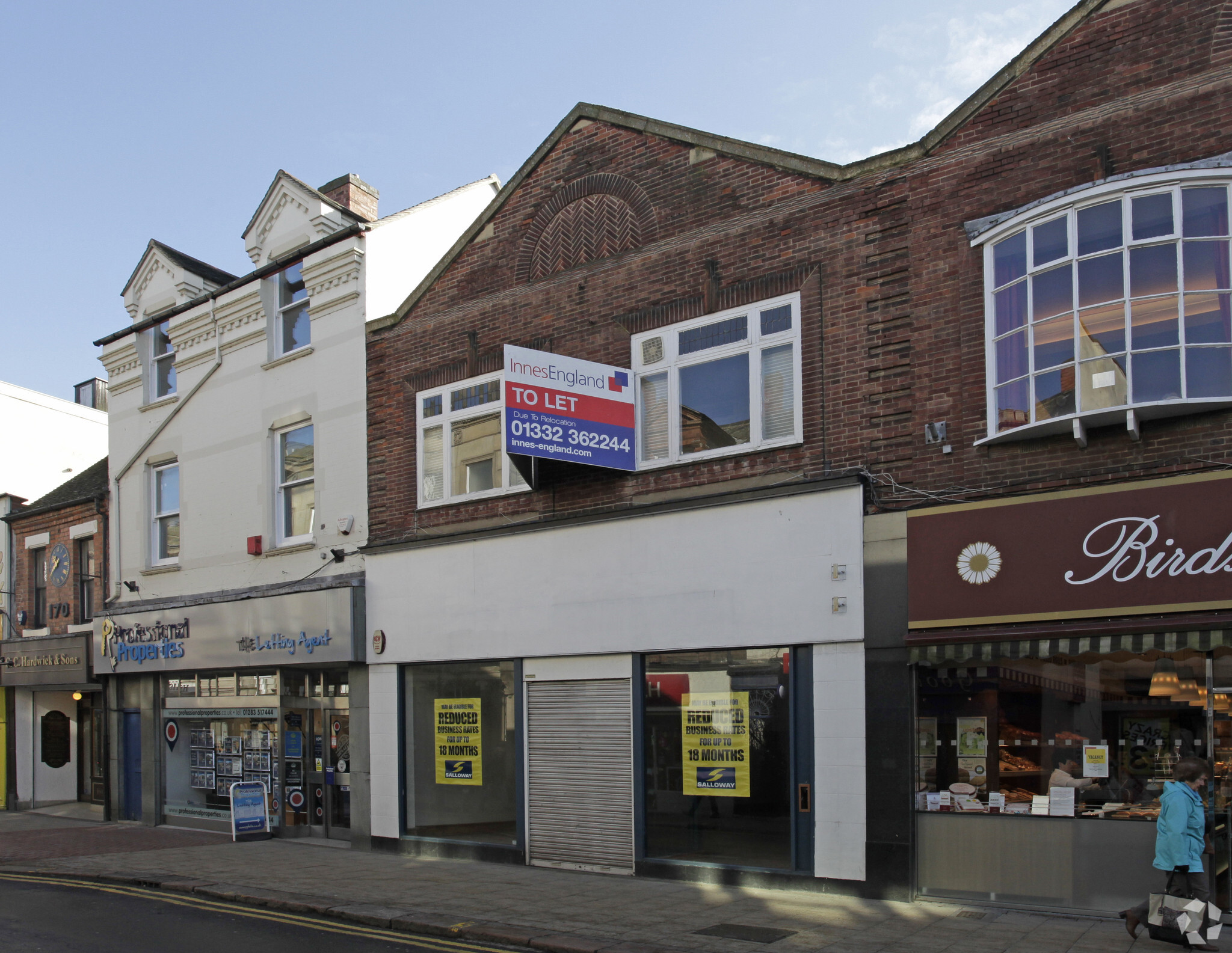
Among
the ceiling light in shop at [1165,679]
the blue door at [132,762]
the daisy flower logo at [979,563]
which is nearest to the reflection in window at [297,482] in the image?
the blue door at [132,762]

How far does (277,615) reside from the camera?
58.5ft

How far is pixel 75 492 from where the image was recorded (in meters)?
26.2

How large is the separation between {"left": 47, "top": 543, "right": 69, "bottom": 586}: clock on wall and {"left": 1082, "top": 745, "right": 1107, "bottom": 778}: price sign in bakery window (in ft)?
68.9

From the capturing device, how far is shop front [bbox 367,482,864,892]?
11.8m

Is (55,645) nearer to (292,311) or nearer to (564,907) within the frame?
(292,311)

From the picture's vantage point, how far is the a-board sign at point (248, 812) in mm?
17547

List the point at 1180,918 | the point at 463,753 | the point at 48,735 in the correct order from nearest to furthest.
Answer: the point at 1180,918 → the point at 463,753 → the point at 48,735

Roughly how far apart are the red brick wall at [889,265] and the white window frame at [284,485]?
340 cm

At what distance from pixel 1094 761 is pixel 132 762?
58.8 ft

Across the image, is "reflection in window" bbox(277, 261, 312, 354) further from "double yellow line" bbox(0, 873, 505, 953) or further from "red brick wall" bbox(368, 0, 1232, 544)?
"double yellow line" bbox(0, 873, 505, 953)

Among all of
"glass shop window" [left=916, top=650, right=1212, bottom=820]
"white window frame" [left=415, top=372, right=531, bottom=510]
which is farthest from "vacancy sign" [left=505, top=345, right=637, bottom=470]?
"glass shop window" [left=916, top=650, right=1212, bottom=820]

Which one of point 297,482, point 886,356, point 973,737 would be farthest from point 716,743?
point 297,482

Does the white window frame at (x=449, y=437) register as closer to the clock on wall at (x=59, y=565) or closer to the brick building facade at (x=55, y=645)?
the brick building facade at (x=55, y=645)

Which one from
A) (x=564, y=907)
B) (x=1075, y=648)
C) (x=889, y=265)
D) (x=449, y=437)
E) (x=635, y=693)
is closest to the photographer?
(x=1075, y=648)
